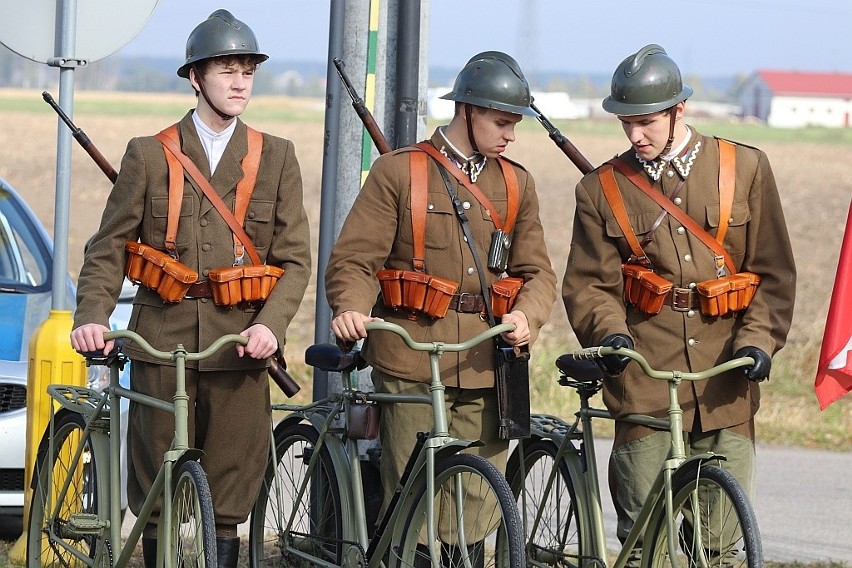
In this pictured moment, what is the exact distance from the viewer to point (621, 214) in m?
5.39

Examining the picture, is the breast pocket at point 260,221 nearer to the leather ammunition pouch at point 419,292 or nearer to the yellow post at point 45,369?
the leather ammunition pouch at point 419,292

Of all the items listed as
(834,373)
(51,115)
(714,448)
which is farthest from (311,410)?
(51,115)

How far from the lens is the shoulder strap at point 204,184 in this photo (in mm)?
5480

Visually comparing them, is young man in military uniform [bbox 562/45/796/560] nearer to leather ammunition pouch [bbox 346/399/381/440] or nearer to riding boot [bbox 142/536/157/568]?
leather ammunition pouch [bbox 346/399/381/440]

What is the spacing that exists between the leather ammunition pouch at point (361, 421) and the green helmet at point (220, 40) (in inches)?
49.3

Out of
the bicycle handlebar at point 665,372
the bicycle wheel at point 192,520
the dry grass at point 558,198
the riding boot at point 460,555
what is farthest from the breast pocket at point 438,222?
the dry grass at point 558,198

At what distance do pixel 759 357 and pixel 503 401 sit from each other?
2.94ft

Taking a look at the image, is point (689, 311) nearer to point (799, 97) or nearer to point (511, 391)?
point (511, 391)

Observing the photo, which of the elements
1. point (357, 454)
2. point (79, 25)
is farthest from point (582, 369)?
point (79, 25)

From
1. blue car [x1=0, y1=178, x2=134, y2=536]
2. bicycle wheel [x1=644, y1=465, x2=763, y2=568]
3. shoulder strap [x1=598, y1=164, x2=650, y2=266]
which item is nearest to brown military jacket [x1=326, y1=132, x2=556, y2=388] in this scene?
shoulder strap [x1=598, y1=164, x2=650, y2=266]

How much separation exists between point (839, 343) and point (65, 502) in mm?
2941

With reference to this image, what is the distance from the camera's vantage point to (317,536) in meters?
5.91

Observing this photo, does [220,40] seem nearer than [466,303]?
Yes

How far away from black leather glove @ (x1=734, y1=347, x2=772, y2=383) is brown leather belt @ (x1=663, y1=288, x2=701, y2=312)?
0.29m
